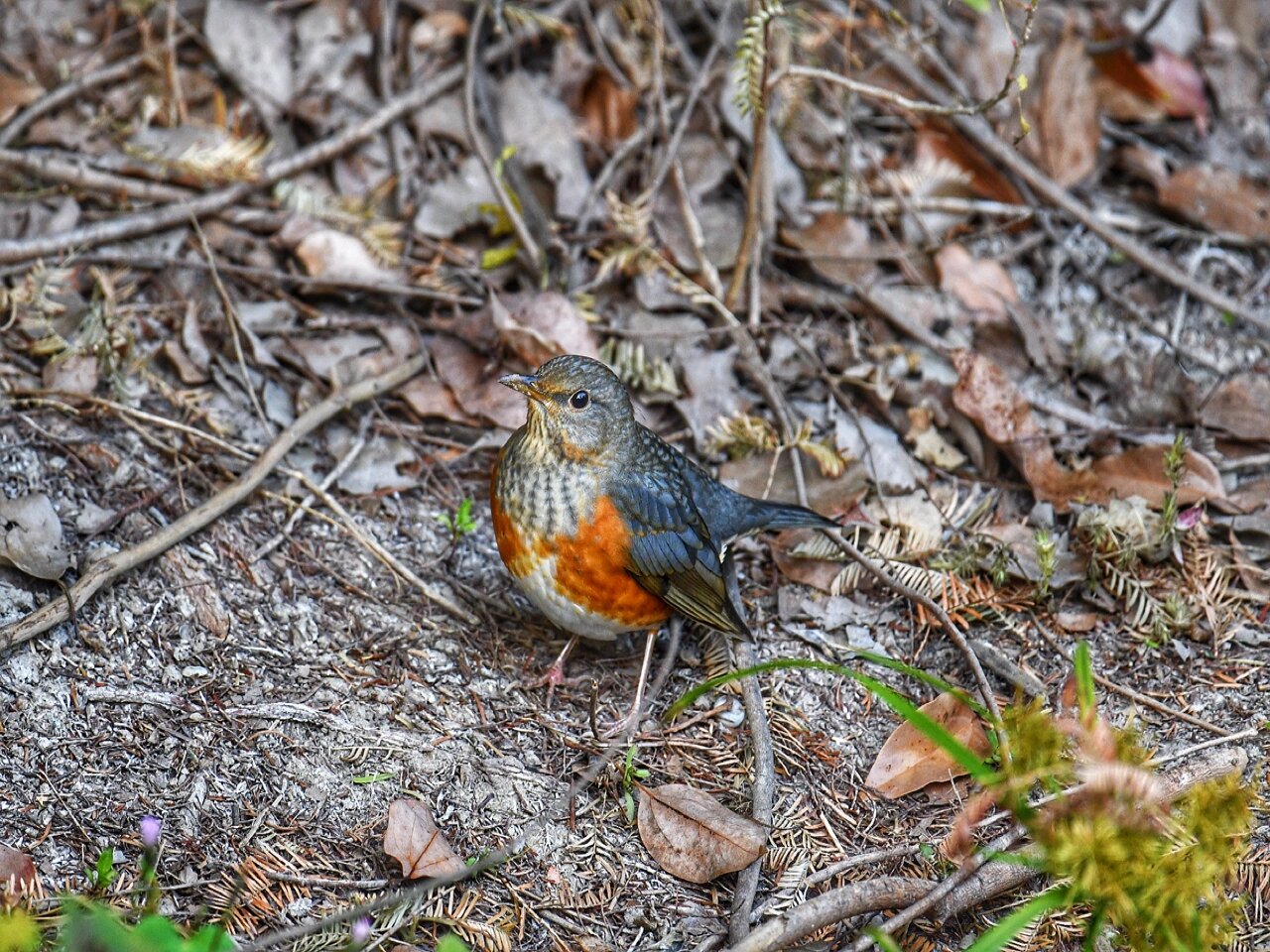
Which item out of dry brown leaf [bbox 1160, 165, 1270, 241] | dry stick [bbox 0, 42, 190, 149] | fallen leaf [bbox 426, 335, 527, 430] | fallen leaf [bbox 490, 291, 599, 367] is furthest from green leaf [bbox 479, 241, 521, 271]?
dry brown leaf [bbox 1160, 165, 1270, 241]

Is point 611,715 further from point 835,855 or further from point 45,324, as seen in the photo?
point 45,324

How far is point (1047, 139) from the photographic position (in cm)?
613

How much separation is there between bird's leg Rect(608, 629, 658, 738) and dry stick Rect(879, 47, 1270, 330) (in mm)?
2932

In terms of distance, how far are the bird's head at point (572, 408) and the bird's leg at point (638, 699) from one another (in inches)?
28.6

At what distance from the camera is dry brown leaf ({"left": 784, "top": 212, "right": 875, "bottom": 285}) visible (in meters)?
5.81

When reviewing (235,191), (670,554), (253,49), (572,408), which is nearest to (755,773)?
(670,554)

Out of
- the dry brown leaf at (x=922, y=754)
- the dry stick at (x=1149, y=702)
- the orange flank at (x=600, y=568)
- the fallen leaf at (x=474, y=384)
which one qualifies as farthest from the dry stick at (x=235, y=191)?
the dry stick at (x=1149, y=702)

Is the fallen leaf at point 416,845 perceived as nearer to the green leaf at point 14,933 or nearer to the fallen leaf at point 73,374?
the green leaf at point 14,933

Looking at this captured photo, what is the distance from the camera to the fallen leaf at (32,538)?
150 inches

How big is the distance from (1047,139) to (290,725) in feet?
15.1

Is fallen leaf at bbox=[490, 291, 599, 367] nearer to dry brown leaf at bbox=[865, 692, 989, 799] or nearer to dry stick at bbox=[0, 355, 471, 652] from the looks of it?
dry stick at bbox=[0, 355, 471, 652]

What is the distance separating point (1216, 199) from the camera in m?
6.05

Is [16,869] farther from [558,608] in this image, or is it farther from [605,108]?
[605,108]

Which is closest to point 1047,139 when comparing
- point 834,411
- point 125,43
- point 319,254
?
point 834,411
